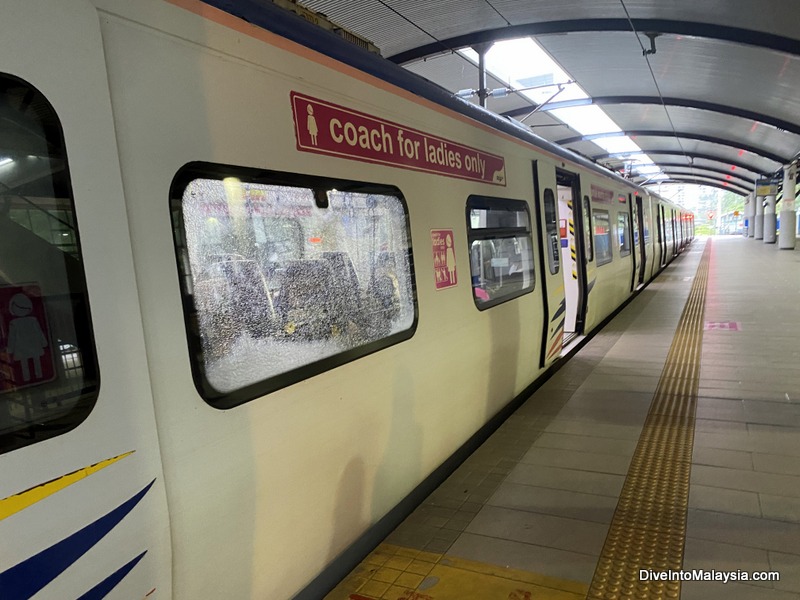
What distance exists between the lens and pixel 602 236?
26.7 feet

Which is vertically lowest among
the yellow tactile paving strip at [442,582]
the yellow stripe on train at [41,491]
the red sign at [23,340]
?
the yellow tactile paving strip at [442,582]

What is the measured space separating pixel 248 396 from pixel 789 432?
401 cm

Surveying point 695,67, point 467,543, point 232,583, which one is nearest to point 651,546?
point 467,543

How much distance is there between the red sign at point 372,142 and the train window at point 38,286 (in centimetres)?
96

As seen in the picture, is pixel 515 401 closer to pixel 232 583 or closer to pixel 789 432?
pixel 789 432

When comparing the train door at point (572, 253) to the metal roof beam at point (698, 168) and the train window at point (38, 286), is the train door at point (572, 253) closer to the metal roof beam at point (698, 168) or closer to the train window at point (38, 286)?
the train window at point (38, 286)

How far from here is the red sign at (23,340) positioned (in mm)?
1317

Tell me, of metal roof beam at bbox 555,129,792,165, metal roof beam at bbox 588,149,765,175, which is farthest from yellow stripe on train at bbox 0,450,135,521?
metal roof beam at bbox 588,149,765,175

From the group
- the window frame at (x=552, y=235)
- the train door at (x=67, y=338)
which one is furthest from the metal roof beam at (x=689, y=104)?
the train door at (x=67, y=338)

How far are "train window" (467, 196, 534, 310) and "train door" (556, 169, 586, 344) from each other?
7.21ft

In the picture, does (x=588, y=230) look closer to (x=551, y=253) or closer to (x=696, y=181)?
(x=551, y=253)

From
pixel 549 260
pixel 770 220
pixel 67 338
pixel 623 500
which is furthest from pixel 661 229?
pixel 770 220

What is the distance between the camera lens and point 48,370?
1.40 metres

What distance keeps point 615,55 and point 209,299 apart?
37.6ft
